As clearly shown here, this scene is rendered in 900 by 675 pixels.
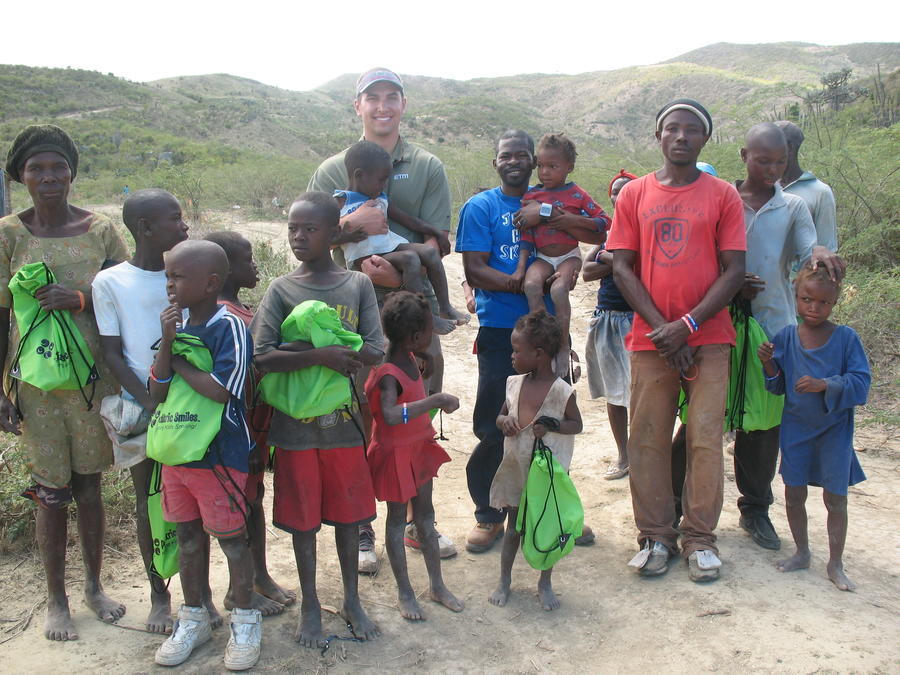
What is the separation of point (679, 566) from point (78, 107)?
1575 inches

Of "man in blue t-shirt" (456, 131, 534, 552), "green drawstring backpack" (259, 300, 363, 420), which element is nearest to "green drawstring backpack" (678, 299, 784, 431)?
"man in blue t-shirt" (456, 131, 534, 552)

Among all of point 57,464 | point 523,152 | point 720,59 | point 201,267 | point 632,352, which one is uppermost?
point 720,59

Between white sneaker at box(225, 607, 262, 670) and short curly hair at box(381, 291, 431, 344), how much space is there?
48.8 inches

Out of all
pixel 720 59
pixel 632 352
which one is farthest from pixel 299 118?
pixel 632 352

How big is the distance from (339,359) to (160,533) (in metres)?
1.04

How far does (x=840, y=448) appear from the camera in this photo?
3314 mm

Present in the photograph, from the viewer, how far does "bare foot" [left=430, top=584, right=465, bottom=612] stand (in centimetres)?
319

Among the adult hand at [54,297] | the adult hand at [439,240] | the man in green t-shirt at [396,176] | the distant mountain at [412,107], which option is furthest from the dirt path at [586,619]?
the distant mountain at [412,107]

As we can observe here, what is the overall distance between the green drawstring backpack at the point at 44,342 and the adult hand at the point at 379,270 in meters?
1.25

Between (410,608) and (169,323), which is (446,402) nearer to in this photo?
(410,608)

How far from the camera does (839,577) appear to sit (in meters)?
3.32

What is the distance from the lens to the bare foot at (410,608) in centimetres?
310

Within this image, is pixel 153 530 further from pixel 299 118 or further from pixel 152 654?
pixel 299 118

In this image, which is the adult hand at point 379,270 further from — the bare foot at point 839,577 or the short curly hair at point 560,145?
the bare foot at point 839,577
